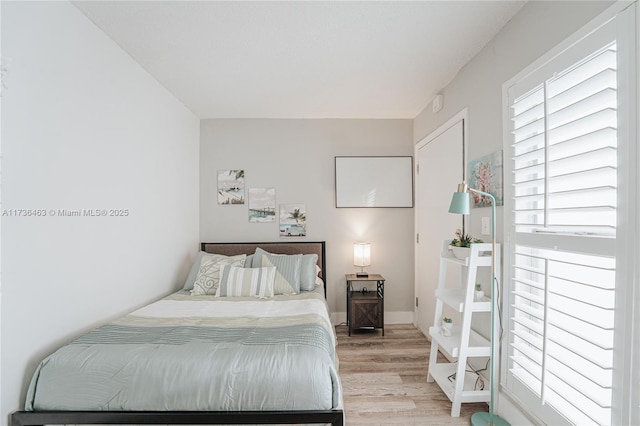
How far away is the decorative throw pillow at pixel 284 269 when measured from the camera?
10.3ft

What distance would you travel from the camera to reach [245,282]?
3.03 m

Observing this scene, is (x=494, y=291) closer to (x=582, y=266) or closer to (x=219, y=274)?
(x=582, y=266)

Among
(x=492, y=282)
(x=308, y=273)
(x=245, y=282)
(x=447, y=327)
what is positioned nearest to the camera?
(x=492, y=282)

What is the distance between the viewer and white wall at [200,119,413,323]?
4.05 metres

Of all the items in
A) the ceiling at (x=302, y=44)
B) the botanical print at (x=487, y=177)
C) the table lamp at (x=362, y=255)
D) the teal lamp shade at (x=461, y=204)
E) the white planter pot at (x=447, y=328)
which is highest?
the ceiling at (x=302, y=44)

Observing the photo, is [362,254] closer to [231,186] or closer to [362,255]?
[362,255]

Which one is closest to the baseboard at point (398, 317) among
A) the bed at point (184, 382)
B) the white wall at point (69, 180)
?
the bed at point (184, 382)

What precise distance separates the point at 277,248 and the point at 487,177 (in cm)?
246

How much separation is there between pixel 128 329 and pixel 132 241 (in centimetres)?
83

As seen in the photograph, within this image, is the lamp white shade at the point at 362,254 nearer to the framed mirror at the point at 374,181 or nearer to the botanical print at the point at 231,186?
the framed mirror at the point at 374,181

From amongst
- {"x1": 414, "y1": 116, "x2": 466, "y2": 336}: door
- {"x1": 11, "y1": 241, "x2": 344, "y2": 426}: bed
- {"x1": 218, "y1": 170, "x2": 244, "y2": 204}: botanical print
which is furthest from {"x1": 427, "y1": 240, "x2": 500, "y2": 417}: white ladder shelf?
{"x1": 218, "y1": 170, "x2": 244, "y2": 204}: botanical print

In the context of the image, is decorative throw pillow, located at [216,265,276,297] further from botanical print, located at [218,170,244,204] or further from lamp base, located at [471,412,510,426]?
lamp base, located at [471,412,510,426]

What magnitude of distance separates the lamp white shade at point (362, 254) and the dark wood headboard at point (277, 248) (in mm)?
396

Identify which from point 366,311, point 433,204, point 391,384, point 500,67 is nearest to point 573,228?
point 500,67
